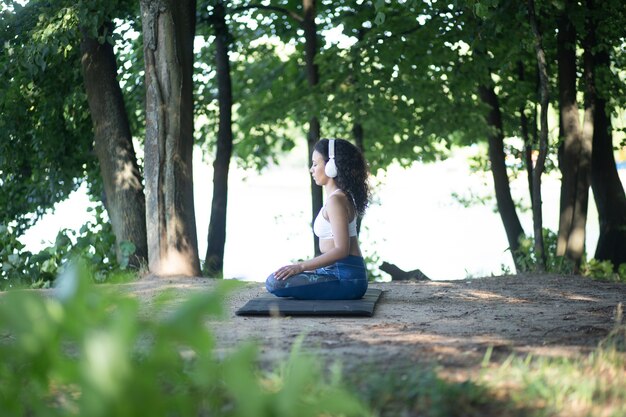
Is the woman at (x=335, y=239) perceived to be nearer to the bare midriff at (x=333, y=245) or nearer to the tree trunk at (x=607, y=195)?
the bare midriff at (x=333, y=245)

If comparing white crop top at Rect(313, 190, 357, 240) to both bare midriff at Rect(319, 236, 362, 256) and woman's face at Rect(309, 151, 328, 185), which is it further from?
woman's face at Rect(309, 151, 328, 185)

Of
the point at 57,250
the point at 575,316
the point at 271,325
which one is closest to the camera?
the point at 271,325

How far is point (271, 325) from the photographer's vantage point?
676cm

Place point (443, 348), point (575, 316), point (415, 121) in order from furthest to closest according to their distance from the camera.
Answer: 1. point (415, 121)
2. point (575, 316)
3. point (443, 348)

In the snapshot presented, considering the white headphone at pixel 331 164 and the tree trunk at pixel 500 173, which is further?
the tree trunk at pixel 500 173

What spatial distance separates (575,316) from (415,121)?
35.8 feet

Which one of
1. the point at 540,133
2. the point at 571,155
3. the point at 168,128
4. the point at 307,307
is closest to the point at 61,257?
the point at 168,128

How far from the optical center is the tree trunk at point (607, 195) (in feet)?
53.8

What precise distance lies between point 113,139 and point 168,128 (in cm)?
221

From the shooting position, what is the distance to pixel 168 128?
37.7 ft

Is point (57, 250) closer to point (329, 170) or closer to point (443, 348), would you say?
point (329, 170)

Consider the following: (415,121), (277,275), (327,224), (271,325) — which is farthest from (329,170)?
(415,121)

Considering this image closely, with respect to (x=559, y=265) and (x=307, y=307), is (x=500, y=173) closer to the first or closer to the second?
(x=559, y=265)

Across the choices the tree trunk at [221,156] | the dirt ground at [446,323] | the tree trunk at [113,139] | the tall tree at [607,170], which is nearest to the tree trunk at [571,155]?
the tall tree at [607,170]
